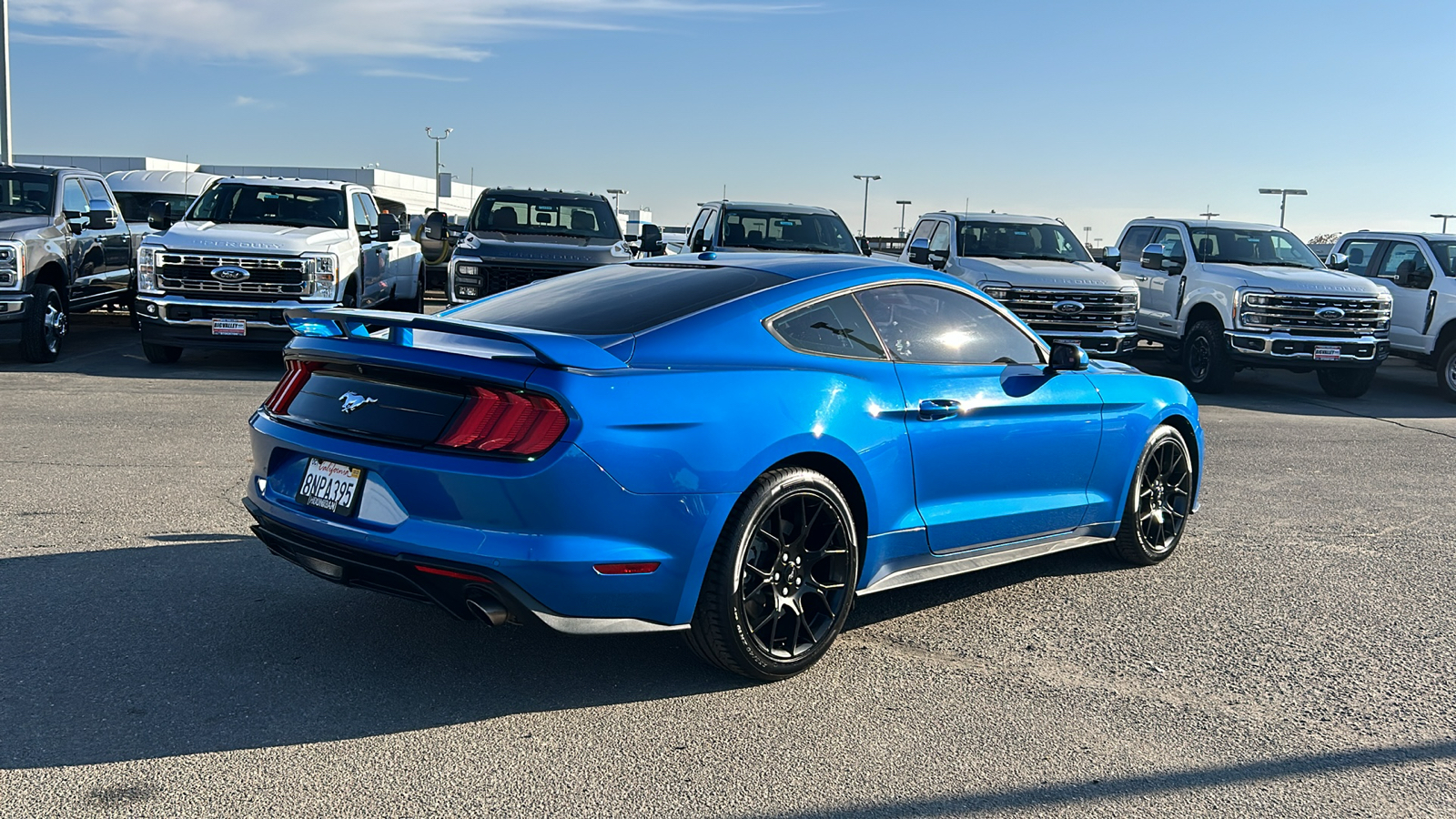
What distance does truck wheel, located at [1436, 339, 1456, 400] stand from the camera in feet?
53.5

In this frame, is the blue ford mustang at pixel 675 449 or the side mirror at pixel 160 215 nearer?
the blue ford mustang at pixel 675 449

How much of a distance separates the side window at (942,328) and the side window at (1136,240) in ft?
42.4

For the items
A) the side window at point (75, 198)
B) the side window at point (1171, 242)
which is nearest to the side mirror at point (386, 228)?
the side window at point (75, 198)

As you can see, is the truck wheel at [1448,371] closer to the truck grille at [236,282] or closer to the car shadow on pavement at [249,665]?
the truck grille at [236,282]

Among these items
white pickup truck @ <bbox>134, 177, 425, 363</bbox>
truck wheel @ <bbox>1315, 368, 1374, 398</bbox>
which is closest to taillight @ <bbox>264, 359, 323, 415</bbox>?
white pickup truck @ <bbox>134, 177, 425, 363</bbox>

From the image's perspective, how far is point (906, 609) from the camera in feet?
18.5

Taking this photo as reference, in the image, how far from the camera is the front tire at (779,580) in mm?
4363

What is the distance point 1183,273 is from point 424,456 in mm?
14419

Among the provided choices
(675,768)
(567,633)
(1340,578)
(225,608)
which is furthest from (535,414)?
(1340,578)

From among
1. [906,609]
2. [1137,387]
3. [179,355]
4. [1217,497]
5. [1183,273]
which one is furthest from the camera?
[1183,273]

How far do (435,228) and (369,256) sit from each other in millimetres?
1592

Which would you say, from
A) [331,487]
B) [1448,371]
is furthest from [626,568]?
[1448,371]

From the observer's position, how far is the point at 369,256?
14.9 meters

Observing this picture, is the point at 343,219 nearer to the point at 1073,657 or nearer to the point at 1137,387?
the point at 1137,387
